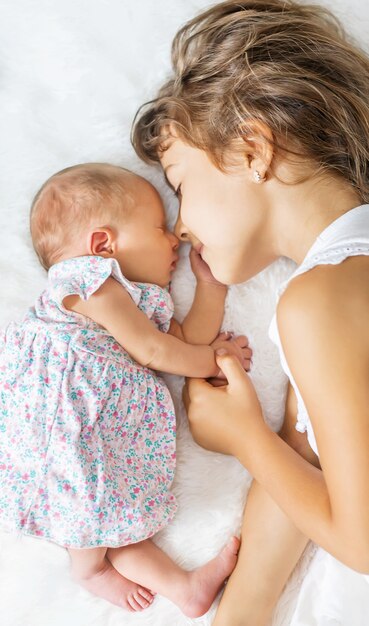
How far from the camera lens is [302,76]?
1434 millimetres

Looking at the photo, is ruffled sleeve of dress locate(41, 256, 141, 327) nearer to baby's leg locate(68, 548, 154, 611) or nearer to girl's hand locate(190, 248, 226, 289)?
girl's hand locate(190, 248, 226, 289)

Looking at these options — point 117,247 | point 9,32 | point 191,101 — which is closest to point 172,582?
point 117,247

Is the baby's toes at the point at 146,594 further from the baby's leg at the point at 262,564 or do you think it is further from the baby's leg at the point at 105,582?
the baby's leg at the point at 262,564

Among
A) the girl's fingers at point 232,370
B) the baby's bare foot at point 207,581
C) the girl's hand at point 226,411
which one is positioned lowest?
the baby's bare foot at point 207,581

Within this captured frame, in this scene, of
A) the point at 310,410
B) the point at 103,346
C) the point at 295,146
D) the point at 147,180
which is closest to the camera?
the point at 310,410

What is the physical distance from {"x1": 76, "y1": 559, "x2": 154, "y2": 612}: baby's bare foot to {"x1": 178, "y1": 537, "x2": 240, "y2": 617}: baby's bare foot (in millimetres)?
84

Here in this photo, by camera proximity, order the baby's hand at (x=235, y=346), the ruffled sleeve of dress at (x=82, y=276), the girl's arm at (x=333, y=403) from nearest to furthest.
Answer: the girl's arm at (x=333, y=403) < the ruffled sleeve of dress at (x=82, y=276) < the baby's hand at (x=235, y=346)

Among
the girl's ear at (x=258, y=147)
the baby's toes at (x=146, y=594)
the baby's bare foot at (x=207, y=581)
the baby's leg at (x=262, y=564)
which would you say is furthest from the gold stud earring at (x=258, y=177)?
the baby's toes at (x=146, y=594)

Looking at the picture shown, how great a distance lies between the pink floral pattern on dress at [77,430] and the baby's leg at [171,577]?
0.23 ft

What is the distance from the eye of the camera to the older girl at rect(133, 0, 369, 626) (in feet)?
4.12

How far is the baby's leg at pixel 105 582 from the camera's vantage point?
1536 millimetres

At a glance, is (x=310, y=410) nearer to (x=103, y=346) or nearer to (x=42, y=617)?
(x=103, y=346)

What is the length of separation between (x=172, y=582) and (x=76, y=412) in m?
0.40

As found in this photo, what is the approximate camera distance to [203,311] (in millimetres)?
A: 1668
